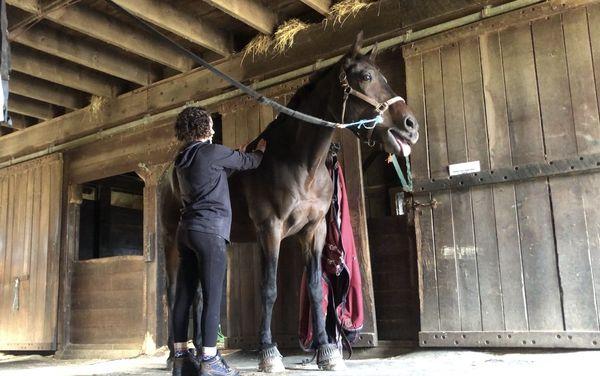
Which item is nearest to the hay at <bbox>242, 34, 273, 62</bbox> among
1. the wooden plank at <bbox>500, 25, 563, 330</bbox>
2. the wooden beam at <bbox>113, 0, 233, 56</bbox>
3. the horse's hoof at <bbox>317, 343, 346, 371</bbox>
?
the wooden beam at <bbox>113, 0, 233, 56</bbox>

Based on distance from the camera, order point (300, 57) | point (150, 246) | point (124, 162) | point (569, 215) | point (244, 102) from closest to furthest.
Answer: point (569, 215), point (300, 57), point (244, 102), point (150, 246), point (124, 162)

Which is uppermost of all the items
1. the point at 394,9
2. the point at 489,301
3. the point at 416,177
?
the point at 394,9

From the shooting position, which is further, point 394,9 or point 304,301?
point 394,9

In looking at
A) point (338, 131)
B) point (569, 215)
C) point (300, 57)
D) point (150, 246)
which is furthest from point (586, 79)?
point (150, 246)

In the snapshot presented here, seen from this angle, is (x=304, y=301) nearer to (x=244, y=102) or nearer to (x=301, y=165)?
(x=301, y=165)

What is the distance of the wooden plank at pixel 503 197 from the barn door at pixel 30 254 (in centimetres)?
434

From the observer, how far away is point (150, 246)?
478cm

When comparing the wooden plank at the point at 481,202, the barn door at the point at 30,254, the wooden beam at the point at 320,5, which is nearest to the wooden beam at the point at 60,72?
the barn door at the point at 30,254

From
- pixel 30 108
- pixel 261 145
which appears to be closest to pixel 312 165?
pixel 261 145

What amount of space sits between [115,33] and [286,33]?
1351mm

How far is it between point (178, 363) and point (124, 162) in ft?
9.87

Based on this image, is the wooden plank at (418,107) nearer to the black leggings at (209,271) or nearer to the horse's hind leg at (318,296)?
the horse's hind leg at (318,296)

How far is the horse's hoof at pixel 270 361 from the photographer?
276 centimetres

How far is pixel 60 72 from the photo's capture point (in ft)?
15.9
